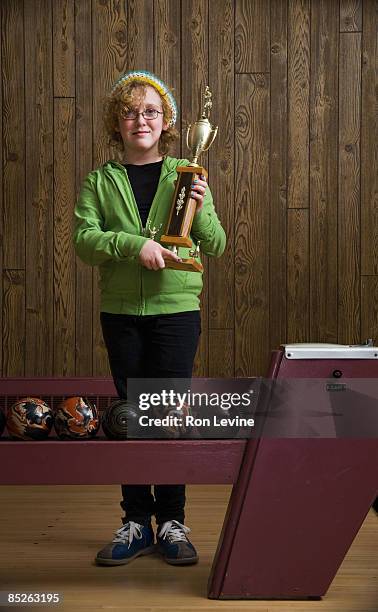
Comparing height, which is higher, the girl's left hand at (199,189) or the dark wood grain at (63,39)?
the dark wood grain at (63,39)

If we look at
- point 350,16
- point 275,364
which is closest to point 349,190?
point 350,16

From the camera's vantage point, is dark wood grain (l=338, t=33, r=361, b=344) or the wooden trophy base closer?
the wooden trophy base

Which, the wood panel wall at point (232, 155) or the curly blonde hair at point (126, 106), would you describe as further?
the wood panel wall at point (232, 155)

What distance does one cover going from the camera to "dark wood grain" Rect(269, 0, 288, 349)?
11.3 feet

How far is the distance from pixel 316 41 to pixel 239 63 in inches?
12.7

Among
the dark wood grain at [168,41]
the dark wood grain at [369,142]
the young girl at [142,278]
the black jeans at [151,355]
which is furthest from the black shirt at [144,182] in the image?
the dark wood grain at [369,142]

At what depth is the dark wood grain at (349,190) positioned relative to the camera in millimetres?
3445

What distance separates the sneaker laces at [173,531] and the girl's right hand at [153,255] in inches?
26.7

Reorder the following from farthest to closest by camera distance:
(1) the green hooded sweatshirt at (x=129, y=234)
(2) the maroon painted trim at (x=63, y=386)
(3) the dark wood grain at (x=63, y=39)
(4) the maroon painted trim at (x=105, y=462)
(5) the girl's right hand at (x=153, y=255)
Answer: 1. (3) the dark wood grain at (x=63, y=39)
2. (2) the maroon painted trim at (x=63, y=386)
3. (1) the green hooded sweatshirt at (x=129, y=234)
4. (5) the girl's right hand at (x=153, y=255)
5. (4) the maroon painted trim at (x=105, y=462)

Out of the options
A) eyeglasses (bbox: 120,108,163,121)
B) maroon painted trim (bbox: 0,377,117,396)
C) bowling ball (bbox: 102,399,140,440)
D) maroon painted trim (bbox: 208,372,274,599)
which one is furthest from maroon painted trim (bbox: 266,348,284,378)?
maroon painted trim (bbox: 0,377,117,396)

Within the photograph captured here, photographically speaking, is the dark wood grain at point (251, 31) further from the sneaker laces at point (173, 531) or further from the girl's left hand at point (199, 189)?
the sneaker laces at point (173, 531)

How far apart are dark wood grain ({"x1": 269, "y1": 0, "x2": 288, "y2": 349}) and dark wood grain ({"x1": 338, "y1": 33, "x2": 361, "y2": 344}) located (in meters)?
0.23

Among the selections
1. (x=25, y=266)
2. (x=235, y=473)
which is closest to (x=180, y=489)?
(x=235, y=473)

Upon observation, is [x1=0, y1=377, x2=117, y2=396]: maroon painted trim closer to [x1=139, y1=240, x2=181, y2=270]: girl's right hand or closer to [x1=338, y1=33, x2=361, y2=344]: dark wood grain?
[x1=139, y1=240, x2=181, y2=270]: girl's right hand
